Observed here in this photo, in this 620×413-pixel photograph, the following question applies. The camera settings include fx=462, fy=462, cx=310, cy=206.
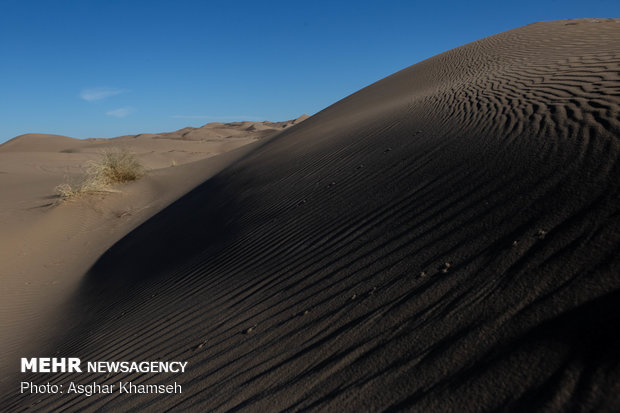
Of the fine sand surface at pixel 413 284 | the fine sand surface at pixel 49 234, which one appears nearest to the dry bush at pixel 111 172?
the fine sand surface at pixel 49 234

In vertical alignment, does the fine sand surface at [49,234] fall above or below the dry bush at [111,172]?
below

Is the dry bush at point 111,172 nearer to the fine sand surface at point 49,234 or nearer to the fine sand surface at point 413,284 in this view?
the fine sand surface at point 49,234

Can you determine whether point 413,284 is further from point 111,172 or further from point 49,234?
point 111,172

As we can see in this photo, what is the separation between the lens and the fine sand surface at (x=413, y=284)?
212cm

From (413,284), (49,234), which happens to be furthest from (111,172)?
(413,284)

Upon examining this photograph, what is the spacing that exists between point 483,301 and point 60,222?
1107cm

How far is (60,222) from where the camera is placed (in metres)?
11.1

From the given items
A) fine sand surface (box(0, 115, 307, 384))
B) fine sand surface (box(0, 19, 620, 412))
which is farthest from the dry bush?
fine sand surface (box(0, 19, 620, 412))

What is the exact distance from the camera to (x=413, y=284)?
119 inches

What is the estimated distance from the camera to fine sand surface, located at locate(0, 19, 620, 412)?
6.96 ft

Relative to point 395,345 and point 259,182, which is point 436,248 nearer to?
point 395,345

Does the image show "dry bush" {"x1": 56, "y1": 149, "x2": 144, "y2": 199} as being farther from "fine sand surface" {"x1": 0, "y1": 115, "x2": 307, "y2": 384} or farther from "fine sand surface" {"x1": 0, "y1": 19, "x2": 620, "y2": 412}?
"fine sand surface" {"x1": 0, "y1": 19, "x2": 620, "y2": 412}

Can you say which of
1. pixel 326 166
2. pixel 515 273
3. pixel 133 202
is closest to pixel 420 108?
pixel 326 166

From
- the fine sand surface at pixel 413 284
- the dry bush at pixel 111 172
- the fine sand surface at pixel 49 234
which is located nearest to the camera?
the fine sand surface at pixel 413 284
